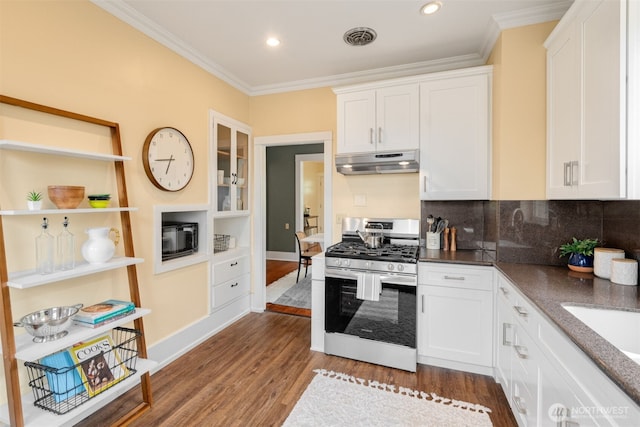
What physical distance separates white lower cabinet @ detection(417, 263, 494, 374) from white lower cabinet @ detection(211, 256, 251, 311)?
205cm

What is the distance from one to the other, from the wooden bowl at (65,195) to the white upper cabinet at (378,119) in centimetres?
213

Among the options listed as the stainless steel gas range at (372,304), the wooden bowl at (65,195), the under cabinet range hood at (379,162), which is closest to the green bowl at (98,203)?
the wooden bowl at (65,195)

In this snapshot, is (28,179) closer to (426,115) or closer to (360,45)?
(360,45)

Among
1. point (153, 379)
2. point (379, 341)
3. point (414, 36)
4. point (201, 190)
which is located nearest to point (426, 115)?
point (414, 36)

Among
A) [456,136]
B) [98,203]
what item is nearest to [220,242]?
[98,203]

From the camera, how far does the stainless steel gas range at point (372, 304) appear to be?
2385 mm

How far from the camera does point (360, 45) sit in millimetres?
2650

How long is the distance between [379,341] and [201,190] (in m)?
2.20

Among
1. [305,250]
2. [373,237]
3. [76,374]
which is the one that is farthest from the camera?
[305,250]

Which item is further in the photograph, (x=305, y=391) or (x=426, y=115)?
(x=426, y=115)

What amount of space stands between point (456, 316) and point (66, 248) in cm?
279

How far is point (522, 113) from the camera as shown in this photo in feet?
7.37

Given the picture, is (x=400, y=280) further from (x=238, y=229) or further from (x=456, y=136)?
(x=238, y=229)

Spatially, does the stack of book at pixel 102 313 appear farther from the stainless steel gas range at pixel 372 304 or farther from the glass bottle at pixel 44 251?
the stainless steel gas range at pixel 372 304
